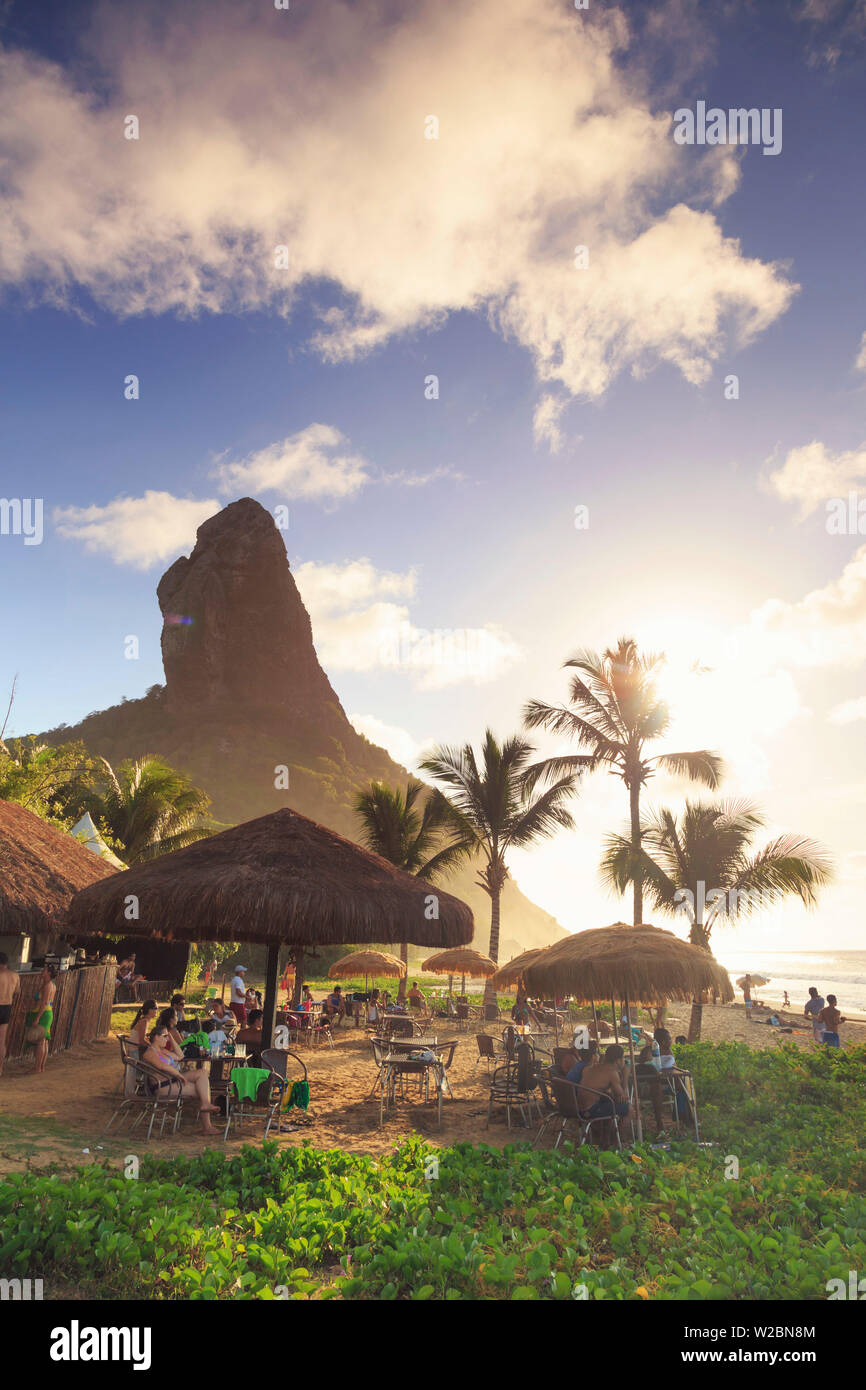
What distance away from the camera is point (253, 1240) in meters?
4.72

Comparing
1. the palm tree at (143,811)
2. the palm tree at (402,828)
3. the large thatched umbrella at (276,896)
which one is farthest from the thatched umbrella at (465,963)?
the palm tree at (143,811)

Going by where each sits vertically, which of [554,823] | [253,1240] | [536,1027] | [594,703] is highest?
[594,703]

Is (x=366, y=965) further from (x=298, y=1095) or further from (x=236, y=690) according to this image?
(x=236, y=690)

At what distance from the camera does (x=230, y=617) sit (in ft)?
323

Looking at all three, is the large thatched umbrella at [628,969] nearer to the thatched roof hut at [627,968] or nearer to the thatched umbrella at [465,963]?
the thatched roof hut at [627,968]

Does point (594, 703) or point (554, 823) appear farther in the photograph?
point (554, 823)

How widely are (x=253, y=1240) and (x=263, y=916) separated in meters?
3.95

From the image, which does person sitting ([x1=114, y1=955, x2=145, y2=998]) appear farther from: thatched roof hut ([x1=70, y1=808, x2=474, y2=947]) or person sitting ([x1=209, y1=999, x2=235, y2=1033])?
thatched roof hut ([x1=70, y1=808, x2=474, y2=947])

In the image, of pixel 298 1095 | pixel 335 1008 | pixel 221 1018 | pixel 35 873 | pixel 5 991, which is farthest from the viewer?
pixel 335 1008

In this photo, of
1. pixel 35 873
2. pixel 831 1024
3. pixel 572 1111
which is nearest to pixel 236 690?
pixel 35 873

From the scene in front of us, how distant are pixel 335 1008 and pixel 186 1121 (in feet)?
31.4

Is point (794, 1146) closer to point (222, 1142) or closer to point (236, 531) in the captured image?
point (222, 1142)

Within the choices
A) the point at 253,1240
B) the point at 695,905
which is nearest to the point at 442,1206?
the point at 253,1240

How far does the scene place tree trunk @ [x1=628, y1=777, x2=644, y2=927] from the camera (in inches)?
679
